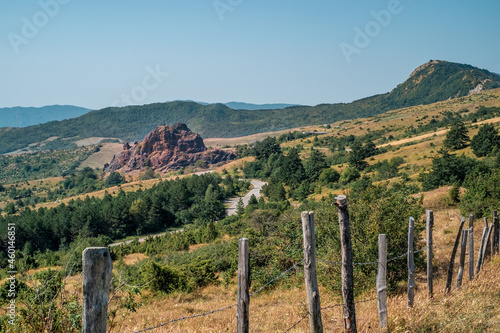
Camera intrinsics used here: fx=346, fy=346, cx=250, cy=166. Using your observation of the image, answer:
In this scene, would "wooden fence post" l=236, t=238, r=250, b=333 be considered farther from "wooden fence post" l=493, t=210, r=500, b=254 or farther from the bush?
the bush

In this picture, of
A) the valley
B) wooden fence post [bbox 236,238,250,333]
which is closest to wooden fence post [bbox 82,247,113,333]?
the valley

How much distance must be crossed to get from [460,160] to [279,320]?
146 ft

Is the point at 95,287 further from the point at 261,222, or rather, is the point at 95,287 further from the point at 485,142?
the point at 485,142

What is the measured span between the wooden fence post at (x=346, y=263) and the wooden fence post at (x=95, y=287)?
307cm

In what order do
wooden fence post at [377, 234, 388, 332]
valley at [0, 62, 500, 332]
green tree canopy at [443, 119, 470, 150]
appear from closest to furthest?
1. wooden fence post at [377, 234, 388, 332]
2. valley at [0, 62, 500, 332]
3. green tree canopy at [443, 119, 470, 150]

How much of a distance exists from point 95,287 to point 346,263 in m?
3.33

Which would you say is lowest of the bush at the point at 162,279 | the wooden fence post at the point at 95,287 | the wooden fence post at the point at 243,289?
the bush at the point at 162,279

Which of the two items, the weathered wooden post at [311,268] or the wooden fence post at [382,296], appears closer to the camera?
the weathered wooden post at [311,268]

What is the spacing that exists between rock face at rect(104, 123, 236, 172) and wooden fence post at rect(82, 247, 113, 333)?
146458 millimetres

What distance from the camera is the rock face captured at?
152 m

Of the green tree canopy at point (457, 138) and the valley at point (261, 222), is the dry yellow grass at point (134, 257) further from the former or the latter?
the green tree canopy at point (457, 138)

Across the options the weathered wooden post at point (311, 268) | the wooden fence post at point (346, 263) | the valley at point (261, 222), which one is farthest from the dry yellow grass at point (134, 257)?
the weathered wooden post at point (311, 268)

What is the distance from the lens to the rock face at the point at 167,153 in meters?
152

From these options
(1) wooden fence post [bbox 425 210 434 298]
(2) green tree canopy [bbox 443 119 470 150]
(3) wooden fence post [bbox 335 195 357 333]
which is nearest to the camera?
(3) wooden fence post [bbox 335 195 357 333]
